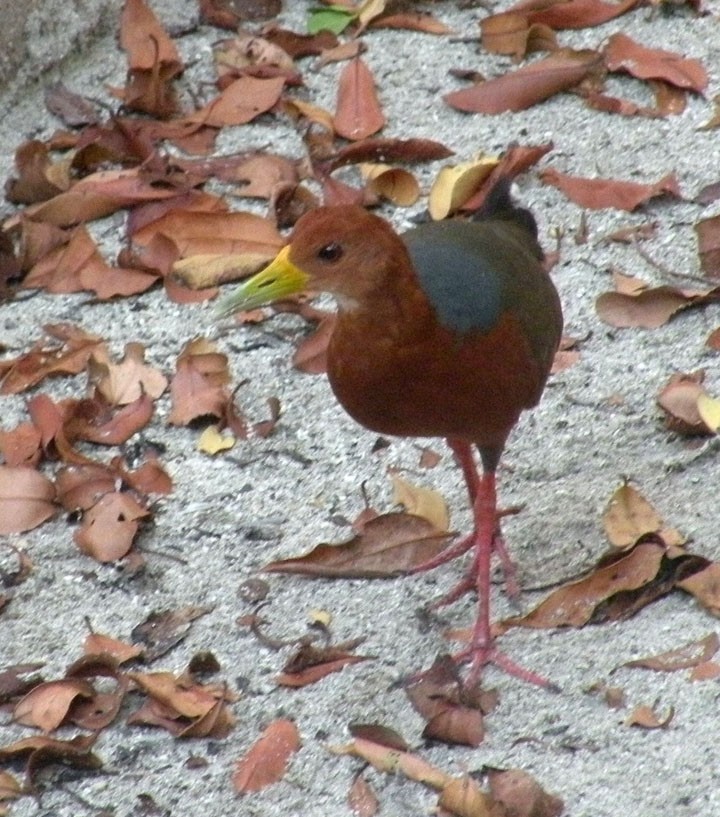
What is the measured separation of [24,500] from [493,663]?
57.9 inches

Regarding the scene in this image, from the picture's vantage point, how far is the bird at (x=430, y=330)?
4039 millimetres

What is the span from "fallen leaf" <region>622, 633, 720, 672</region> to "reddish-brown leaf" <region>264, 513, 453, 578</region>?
2.78ft

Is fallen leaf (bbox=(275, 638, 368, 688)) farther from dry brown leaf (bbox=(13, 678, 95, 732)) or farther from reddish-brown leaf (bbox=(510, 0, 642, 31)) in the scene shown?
reddish-brown leaf (bbox=(510, 0, 642, 31))

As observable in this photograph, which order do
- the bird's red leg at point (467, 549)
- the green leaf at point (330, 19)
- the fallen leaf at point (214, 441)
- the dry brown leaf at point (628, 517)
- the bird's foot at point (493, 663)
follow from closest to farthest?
the bird's foot at point (493, 663) < the dry brown leaf at point (628, 517) < the bird's red leg at point (467, 549) < the fallen leaf at point (214, 441) < the green leaf at point (330, 19)

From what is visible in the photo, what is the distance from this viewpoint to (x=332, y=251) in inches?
158

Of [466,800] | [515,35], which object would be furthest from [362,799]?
[515,35]

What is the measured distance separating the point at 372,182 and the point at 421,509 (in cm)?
152

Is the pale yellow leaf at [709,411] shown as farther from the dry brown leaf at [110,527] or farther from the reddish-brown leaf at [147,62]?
the reddish-brown leaf at [147,62]

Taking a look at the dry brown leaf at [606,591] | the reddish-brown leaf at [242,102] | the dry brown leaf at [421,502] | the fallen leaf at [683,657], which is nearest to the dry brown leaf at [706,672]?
the fallen leaf at [683,657]

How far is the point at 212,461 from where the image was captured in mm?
4980

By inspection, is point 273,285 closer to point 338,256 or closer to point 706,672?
point 338,256

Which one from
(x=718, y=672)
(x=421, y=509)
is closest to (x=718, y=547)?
(x=718, y=672)

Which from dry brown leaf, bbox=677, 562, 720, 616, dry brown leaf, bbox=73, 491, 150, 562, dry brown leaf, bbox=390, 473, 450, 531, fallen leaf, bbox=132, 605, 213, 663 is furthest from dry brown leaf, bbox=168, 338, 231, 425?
dry brown leaf, bbox=677, 562, 720, 616

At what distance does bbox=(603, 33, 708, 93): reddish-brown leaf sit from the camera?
616 centimetres
